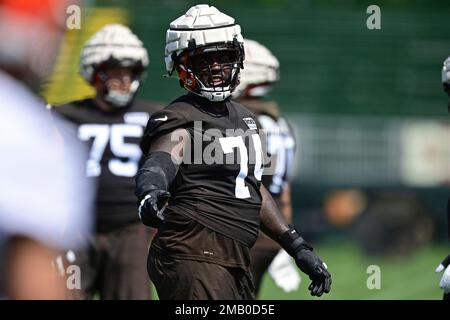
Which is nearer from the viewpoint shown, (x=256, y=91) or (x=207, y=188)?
(x=207, y=188)

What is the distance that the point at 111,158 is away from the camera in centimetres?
785

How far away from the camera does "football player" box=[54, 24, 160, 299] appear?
7.77 meters

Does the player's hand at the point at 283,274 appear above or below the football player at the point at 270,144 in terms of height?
below

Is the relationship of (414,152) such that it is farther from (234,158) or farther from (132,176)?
(234,158)

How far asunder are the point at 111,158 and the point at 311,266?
2.66 m

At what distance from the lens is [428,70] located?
53.1 feet

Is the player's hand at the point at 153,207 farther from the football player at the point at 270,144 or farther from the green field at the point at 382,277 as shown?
the green field at the point at 382,277

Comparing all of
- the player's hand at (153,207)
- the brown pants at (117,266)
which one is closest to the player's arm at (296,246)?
the player's hand at (153,207)

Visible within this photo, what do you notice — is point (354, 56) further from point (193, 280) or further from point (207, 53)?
point (193, 280)

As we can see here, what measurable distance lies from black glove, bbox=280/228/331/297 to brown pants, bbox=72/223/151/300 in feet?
7.68

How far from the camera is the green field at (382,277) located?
36.6ft

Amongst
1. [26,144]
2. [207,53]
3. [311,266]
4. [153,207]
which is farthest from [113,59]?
[26,144]

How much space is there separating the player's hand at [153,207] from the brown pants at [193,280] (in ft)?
1.76
